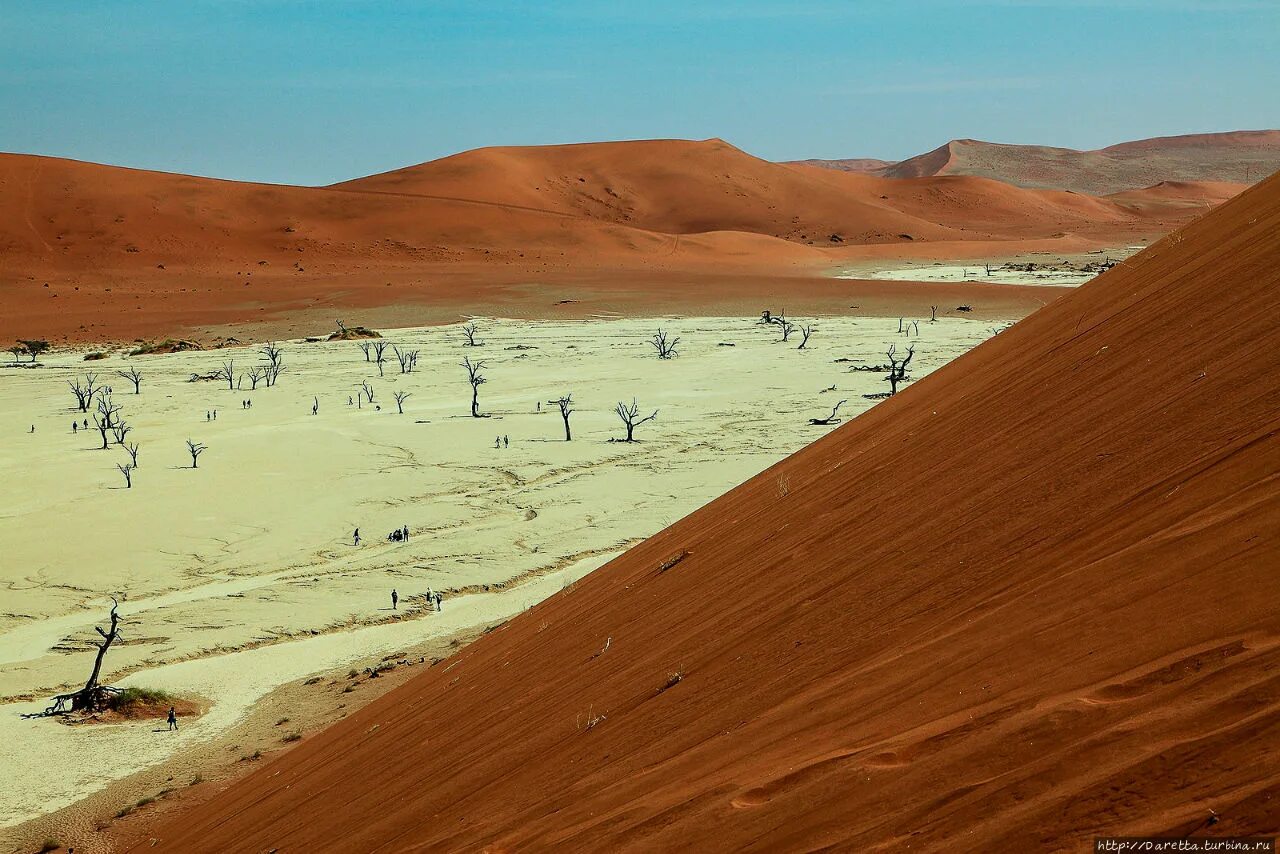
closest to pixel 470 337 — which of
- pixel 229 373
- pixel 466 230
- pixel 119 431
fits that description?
pixel 229 373

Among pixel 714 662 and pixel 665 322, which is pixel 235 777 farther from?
pixel 665 322

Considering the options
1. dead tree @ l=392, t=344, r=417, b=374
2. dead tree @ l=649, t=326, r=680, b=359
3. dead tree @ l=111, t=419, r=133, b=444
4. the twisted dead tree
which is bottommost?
the twisted dead tree

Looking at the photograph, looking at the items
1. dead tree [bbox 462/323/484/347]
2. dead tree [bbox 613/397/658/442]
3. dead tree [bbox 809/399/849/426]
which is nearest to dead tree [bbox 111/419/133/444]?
dead tree [bbox 613/397/658/442]

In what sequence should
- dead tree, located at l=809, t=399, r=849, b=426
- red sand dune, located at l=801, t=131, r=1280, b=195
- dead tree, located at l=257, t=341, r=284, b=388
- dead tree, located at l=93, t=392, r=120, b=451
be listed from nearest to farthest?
1. dead tree, located at l=809, t=399, r=849, b=426
2. dead tree, located at l=93, t=392, r=120, b=451
3. dead tree, located at l=257, t=341, r=284, b=388
4. red sand dune, located at l=801, t=131, r=1280, b=195

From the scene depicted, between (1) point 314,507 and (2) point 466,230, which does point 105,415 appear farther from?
(2) point 466,230

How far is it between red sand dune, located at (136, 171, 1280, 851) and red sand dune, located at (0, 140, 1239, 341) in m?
33.2

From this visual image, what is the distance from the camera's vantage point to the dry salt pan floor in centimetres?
887

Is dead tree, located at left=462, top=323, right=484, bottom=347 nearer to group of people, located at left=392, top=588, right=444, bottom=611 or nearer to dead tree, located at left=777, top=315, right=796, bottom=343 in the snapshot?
dead tree, located at left=777, top=315, right=796, bottom=343

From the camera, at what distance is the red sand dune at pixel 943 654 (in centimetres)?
187

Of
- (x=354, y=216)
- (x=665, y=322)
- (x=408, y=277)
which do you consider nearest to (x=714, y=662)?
(x=665, y=322)

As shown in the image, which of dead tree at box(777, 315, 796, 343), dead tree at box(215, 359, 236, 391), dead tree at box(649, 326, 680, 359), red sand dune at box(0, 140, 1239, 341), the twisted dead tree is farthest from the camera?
red sand dune at box(0, 140, 1239, 341)

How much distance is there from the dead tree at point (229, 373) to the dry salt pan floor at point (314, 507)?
0.80 ft

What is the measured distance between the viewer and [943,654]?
243 centimetres

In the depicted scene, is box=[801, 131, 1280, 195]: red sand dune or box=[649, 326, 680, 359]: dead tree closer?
box=[649, 326, 680, 359]: dead tree
